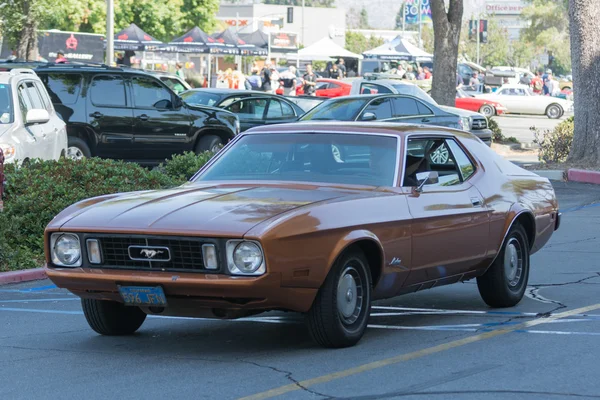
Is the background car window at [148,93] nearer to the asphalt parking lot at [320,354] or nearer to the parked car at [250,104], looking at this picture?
the parked car at [250,104]

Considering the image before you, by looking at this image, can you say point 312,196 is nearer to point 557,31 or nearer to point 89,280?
point 89,280

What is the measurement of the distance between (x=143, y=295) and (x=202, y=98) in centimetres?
1886

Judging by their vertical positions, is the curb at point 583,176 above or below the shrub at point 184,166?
below

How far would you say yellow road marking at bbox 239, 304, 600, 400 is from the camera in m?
6.09

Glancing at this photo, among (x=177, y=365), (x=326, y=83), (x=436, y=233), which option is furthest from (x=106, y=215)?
(x=326, y=83)

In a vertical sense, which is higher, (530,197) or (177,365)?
(530,197)

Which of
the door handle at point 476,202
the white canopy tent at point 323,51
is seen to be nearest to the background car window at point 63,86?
the door handle at point 476,202

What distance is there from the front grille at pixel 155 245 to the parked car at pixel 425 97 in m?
18.3

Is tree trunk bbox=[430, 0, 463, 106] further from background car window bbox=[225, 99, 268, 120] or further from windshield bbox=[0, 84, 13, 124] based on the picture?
windshield bbox=[0, 84, 13, 124]

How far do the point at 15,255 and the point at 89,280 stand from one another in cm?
437

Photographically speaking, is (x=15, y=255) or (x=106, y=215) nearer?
(x=106, y=215)

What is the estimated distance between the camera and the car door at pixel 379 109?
2167 cm

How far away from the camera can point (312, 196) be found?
7371 mm

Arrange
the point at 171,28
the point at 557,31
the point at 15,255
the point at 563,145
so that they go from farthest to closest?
the point at 557,31 < the point at 171,28 < the point at 563,145 < the point at 15,255
